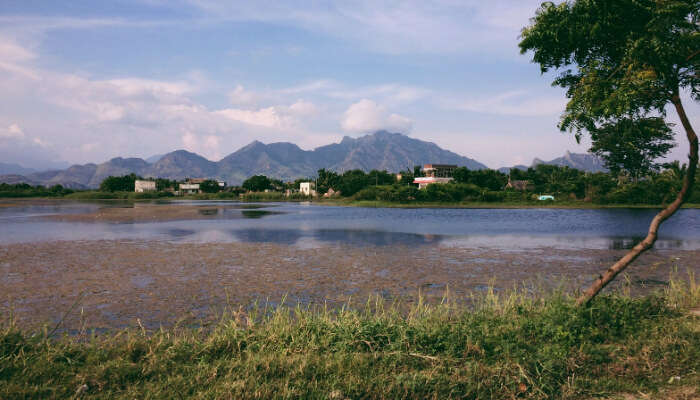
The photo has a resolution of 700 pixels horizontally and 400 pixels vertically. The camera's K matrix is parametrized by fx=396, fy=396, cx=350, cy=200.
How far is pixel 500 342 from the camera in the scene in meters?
6.36

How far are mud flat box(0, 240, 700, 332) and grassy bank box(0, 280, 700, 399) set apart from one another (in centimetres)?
355

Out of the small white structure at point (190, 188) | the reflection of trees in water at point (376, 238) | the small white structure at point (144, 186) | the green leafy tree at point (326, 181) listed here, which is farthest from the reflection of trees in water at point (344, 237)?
the small white structure at point (190, 188)

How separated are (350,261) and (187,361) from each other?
13.3m

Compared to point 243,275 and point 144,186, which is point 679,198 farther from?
point 144,186

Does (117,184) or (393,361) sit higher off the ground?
(117,184)

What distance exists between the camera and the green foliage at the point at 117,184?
151725mm

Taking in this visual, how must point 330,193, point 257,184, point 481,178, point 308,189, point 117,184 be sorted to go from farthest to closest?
1. point 257,184
2. point 117,184
3. point 308,189
4. point 330,193
5. point 481,178

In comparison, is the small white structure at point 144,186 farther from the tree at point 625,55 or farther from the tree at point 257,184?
the tree at point 625,55

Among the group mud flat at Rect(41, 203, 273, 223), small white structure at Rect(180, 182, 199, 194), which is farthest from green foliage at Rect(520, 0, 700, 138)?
small white structure at Rect(180, 182, 199, 194)

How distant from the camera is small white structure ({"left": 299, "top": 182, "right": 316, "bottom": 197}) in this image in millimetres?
146300

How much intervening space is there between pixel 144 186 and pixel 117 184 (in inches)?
857

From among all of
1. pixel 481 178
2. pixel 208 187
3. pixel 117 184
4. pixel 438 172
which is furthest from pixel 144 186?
pixel 481 178

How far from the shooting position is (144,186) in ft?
584

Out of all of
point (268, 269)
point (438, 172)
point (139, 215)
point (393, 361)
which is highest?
point (438, 172)
